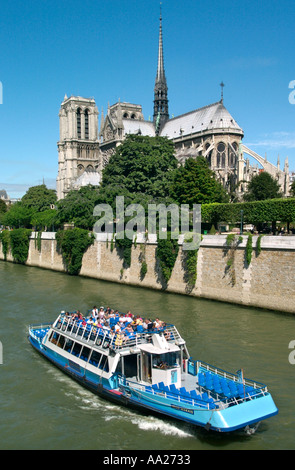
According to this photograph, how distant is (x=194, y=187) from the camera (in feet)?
144

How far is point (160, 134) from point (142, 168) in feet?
132

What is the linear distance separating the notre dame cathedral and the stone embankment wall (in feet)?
78.4

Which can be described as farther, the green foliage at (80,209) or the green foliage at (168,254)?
the green foliage at (80,209)

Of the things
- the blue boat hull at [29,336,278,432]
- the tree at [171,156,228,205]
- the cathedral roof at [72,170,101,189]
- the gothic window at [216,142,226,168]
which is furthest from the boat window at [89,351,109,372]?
the cathedral roof at [72,170,101,189]

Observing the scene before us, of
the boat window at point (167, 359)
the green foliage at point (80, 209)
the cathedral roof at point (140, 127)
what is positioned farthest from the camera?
the cathedral roof at point (140, 127)

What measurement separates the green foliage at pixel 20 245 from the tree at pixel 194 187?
20738 mm

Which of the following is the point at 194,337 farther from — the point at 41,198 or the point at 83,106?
the point at 83,106

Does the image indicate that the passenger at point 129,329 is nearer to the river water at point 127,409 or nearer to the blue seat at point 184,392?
the river water at point 127,409

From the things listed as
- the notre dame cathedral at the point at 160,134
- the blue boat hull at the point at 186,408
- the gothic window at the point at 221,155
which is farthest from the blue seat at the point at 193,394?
the gothic window at the point at 221,155

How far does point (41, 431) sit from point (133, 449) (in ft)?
9.51

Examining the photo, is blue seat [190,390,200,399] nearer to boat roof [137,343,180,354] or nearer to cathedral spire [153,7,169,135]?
boat roof [137,343,180,354]

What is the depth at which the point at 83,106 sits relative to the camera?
349 ft

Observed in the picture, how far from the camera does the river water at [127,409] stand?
13.0m
